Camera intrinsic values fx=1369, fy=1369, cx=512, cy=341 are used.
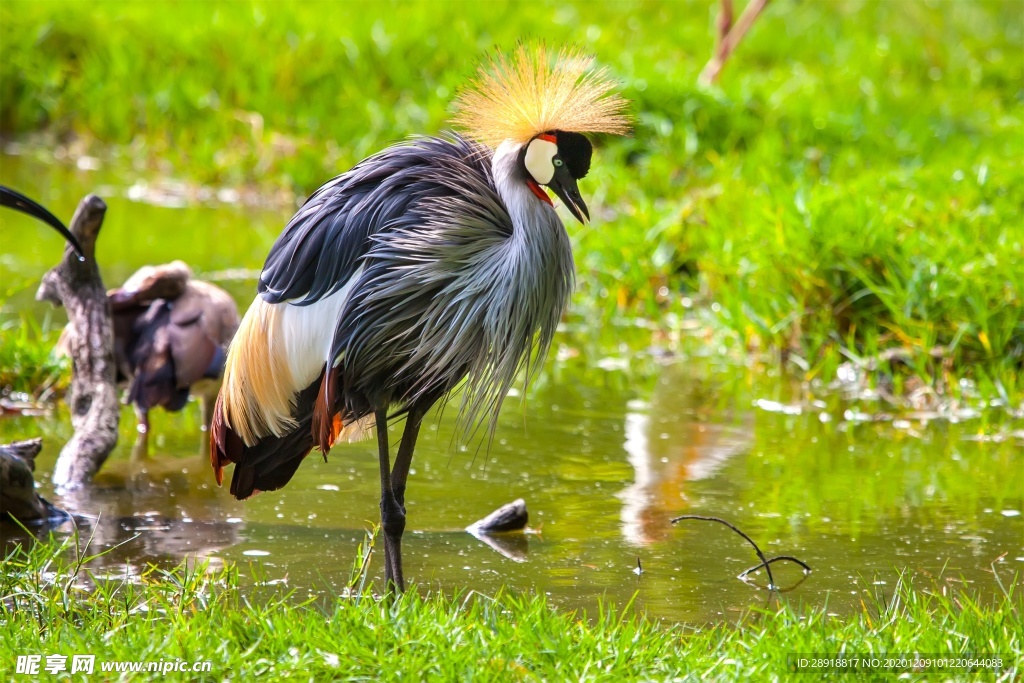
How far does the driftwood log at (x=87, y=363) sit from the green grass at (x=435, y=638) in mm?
1194

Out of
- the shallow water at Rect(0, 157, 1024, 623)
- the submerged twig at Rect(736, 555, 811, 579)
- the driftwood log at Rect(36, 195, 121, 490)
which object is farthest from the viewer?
the driftwood log at Rect(36, 195, 121, 490)

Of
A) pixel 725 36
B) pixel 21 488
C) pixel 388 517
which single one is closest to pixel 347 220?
pixel 388 517

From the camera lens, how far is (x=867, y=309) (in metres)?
6.28

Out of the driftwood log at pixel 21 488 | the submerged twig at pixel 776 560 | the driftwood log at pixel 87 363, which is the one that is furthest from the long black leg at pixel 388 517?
the driftwood log at pixel 87 363

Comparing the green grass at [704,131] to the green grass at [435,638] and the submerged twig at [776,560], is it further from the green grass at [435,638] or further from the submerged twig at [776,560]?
the green grass at [435,638]

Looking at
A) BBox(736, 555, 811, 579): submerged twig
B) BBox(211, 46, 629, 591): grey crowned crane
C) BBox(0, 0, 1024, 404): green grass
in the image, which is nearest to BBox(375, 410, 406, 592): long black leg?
BBox(211, 46, 629, 591): grey crowned crane

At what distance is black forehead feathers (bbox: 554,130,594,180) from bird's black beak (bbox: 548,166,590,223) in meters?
0.03

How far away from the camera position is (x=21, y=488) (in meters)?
4.05

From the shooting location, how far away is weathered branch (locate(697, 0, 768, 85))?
34.8ft

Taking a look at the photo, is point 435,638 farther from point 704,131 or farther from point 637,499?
point 704,131

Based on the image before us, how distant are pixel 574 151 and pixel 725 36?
7.65 metres

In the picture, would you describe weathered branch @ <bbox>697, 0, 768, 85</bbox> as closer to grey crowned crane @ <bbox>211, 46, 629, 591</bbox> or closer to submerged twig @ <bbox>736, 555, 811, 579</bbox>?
submerged twig @ <bbox>736, 555, 811, 579</bbox>

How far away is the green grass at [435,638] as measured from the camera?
9.66 feet

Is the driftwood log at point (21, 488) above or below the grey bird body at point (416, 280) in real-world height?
below
